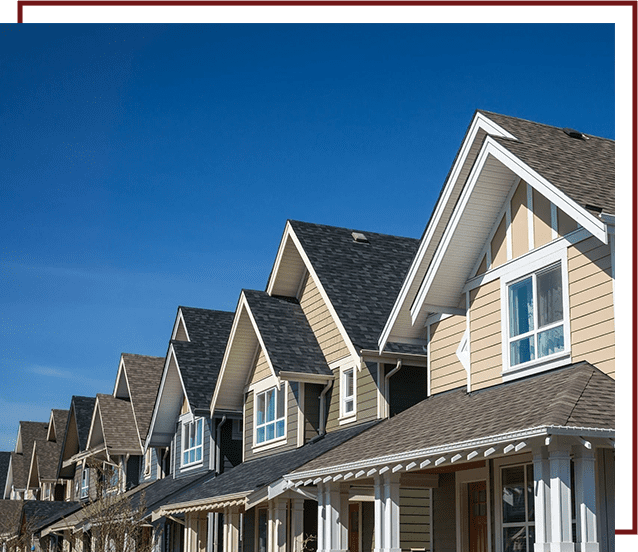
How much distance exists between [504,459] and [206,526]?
47.1 feet

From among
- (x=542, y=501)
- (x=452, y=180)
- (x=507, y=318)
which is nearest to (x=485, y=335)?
(x=507, y=318)

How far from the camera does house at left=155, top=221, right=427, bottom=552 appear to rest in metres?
19.7

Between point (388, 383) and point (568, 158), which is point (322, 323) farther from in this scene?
point (568, 158)

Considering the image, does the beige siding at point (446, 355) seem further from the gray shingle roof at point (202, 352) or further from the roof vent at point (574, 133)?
the gray shingle roof at point (202, 352)

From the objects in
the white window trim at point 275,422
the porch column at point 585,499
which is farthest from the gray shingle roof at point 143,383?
the porch column at point 585,499

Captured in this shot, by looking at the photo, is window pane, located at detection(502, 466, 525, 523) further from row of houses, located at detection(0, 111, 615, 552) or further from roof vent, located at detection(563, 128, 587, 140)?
roof vent, located at detection(563, 128, 587, 140)

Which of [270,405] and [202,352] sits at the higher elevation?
[202,352]

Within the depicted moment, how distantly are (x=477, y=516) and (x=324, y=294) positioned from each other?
23.2ft

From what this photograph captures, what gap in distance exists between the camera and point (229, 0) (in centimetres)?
575

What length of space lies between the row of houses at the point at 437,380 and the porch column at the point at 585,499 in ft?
0.06

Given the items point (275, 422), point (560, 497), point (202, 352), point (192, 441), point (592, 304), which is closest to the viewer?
point (560, 497)

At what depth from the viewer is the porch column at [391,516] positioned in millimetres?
14570

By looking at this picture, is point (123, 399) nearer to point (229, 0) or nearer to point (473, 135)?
point (473, 135)

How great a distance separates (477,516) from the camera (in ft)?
54.1
